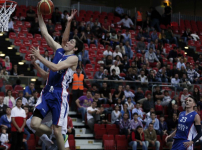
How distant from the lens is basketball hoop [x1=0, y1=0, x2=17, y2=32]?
8.76 meters

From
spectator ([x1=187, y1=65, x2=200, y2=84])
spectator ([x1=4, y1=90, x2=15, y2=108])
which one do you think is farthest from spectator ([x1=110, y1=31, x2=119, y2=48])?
spectator ([x1=4, y1=90, x2=15, y2=108])

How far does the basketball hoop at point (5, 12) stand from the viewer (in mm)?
8761

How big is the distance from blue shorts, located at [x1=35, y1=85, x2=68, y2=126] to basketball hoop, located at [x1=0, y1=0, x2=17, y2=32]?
2791 millimetres

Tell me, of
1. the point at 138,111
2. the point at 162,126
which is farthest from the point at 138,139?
the point at 162,126

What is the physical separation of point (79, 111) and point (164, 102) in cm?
359

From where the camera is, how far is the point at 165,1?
2866 centimetres

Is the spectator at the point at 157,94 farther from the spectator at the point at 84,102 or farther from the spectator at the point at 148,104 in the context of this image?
the spectator at the point at 84,102

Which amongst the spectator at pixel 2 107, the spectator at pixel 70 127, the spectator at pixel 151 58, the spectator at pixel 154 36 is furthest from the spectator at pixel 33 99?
the spectator at pixel 154 36

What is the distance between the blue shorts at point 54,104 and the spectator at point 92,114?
24.0 feet

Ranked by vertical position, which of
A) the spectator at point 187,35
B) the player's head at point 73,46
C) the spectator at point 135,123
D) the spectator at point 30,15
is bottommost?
the spectator at point 135,123

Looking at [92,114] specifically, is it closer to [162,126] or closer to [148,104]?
[148,104]

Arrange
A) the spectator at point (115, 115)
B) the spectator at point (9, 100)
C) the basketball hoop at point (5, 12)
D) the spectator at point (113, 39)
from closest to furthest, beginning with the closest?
1. the basketball hoop at point (5, 12)
2. the spectator at point (9, 100)
3. the spectator at point (115, 115)
4. the spectator at point (113, 39)

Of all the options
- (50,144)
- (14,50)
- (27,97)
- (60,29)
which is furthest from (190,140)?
(60,29)

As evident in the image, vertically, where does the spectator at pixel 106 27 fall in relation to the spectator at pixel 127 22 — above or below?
below
